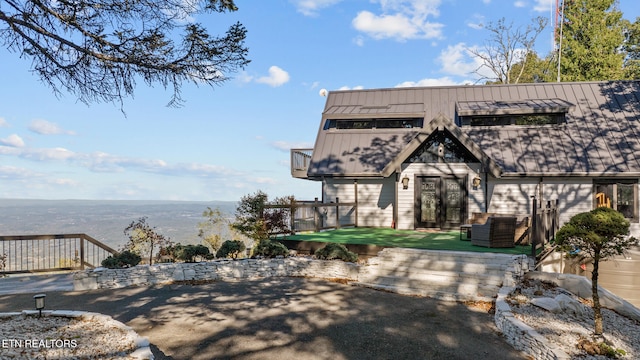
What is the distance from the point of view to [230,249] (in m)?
11.2

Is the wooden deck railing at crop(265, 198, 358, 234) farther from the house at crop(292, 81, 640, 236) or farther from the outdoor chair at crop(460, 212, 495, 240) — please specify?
the outdoor chair at crop(460, 212, 495, 240)

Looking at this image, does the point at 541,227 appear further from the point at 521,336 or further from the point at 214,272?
the point at 214,272

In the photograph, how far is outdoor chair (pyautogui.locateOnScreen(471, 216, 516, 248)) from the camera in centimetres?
1041

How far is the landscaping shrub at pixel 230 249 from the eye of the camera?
11125 millimetres

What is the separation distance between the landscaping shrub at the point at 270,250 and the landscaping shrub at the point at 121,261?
3.17 m

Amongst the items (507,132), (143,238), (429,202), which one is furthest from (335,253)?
(507,132)

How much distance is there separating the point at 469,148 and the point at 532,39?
2341 cm

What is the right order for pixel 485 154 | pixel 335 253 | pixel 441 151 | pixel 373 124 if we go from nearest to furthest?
pixel 335 253 < pixel 485 154 < pixel 441 151 < pixel 373 124

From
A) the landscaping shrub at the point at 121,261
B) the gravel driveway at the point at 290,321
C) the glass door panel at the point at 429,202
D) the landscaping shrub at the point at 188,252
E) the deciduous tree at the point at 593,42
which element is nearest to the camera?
the gravel driveway at the point at 290,321

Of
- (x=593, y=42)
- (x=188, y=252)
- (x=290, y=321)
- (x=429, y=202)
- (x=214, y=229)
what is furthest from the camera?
(x=593, y=42)

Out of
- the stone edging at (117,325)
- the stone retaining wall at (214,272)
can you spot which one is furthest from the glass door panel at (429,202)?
the stone edging at (117,325)

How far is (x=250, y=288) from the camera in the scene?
9.09 metres

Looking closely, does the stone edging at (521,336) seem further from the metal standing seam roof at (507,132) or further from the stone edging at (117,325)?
the metal standing seam roof at (507,132)

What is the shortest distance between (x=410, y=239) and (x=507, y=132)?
745 cm
